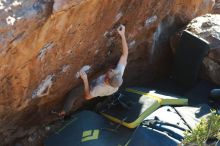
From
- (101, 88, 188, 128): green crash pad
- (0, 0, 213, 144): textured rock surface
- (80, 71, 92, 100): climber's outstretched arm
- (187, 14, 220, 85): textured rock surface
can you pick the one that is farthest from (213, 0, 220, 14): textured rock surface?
(80, 71, 92, 100): climber's outstretched arm

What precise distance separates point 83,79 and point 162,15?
6.84 feet

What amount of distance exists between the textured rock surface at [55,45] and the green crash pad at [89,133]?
1.55 feet

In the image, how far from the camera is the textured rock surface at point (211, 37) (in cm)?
795

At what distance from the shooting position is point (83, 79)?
6676mm

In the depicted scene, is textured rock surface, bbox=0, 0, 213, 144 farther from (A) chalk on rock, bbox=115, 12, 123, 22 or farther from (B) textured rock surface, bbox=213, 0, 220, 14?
(B) textured rock surface, bbox=213, 0, 220, 14

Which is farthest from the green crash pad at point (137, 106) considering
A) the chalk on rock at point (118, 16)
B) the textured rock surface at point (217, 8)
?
the textured rock surface at point (217, 8)

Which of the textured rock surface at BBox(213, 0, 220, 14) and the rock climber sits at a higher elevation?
the rock climber

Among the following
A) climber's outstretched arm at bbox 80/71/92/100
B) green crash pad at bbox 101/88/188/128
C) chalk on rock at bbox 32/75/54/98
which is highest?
chalk on rock at bbox 32/75/54/98

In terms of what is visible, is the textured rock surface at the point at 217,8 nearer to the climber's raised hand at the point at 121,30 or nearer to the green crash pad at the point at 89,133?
the climber's raised hand at the point at 121,30

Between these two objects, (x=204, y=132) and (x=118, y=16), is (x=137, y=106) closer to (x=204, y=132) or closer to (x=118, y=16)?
(x=204, y=132)

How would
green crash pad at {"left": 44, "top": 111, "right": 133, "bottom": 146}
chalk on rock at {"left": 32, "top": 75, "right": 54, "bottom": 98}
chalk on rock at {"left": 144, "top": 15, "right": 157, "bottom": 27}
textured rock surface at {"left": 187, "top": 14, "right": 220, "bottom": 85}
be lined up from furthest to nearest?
textured rock surface at {"left": 187, "top": 14, "right": 220, "bottom": 85}, chalk on rock at {"left": 144, "top": 15, "right": 157, "bottom": 27}, green crash pad at {"left": 44, "top": 111, "right": 133, "bottom": 146}, chalk on rock at {"left": 32, "top": 75, "right": 54, "bottom": 98}

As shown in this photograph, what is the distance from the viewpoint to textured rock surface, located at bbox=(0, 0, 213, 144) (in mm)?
5293

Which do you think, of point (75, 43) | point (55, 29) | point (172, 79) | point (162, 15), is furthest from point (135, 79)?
point (55, 29)

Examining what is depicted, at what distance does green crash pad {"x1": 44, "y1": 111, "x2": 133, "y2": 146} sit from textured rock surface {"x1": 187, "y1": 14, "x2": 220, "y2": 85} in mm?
2258
